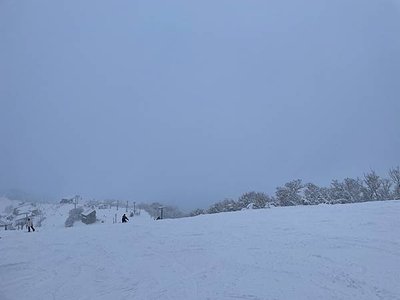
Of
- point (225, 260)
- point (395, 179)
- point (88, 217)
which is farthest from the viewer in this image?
point (88, 217)

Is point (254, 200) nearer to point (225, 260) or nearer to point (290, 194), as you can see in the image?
point (290, 194)

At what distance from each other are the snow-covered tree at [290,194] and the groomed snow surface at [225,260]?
71.2 feet

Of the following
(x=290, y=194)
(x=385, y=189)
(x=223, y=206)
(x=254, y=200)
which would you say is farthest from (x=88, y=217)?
(x=385, y=189)

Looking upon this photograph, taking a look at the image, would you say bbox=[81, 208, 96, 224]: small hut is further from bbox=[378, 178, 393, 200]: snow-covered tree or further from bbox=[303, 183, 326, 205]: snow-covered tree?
bbox=[378, 178, 393, 200]: snow-covered tree

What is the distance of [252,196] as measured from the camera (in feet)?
165

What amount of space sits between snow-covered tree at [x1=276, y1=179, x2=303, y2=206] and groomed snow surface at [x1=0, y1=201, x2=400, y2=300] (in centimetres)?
2170

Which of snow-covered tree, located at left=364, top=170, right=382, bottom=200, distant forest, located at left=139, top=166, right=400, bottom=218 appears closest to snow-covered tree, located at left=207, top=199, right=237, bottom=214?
distant forest, located at left=139, top=166, right=400, bottom=218

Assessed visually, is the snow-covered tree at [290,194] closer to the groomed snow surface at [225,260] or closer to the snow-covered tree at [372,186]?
the snow-covered tree at [372,186]

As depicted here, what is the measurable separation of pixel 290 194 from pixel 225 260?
32.3 m

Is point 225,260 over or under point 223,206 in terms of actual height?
under

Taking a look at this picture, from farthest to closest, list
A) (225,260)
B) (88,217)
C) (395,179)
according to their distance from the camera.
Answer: (88,217) → (395,179) → (225,260)

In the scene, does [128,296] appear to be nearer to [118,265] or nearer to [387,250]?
[118,265]

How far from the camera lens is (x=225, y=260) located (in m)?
14.5

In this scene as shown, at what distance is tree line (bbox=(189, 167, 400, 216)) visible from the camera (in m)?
42.4
